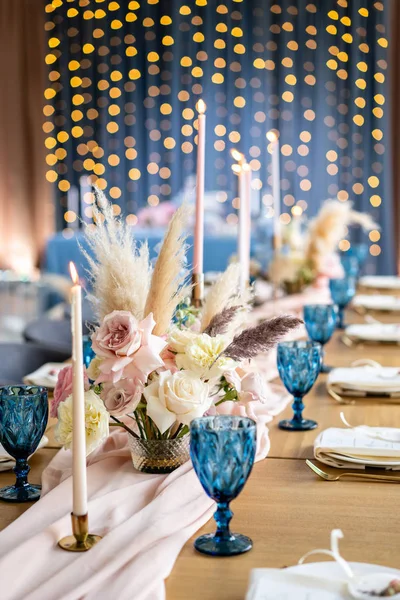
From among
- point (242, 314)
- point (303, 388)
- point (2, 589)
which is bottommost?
point (2, 589)

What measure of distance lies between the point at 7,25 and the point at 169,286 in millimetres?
7359

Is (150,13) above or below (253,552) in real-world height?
above

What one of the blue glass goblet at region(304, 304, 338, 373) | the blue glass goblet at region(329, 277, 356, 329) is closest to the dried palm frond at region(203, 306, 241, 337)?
the blue glass goblet at region(304, 304, 338, 373)

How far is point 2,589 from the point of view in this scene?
955 mm

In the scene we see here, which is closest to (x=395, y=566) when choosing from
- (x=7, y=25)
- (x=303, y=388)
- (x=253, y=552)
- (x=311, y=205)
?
(x=253, y=552)

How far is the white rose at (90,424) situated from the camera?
1184 mm

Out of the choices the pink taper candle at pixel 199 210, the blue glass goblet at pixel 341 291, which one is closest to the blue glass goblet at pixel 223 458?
the pink taper candle at pixel 199 210

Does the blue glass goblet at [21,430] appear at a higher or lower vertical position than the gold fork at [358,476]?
higher

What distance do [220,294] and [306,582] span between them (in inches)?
21.8

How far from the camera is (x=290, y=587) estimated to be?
2.97 ft

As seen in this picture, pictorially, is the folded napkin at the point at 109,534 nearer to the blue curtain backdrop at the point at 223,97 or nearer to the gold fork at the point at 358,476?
the gold fork at the point at 358,476

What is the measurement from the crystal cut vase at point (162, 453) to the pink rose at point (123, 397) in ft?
0.31

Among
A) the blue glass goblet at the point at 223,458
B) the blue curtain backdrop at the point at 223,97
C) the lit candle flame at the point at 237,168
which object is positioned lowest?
the blue glass goblet at the point at 223,458

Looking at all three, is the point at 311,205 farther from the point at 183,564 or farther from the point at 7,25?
the point at 183,564
